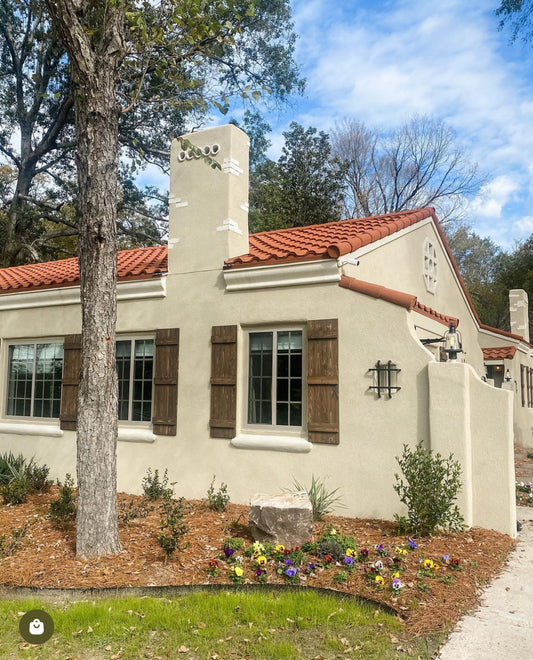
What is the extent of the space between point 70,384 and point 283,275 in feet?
14.3

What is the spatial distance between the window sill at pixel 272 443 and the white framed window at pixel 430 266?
475 centimetres

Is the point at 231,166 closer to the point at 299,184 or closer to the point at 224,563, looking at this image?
the point at 224,563

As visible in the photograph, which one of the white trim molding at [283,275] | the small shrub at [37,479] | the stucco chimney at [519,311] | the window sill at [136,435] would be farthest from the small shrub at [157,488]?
the stucco chimney at [519,311]

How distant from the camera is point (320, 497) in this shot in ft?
22.3

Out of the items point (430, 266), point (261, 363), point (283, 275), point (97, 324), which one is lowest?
point (261, 363)

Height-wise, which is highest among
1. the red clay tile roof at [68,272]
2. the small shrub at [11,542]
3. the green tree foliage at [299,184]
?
the green tree foliage at [299,184]

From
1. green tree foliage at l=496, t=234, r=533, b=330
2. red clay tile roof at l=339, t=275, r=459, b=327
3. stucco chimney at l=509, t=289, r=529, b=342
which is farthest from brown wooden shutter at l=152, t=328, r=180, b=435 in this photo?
green tree foliage at l=496, t=234, r=533, b=330

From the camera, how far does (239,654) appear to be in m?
3.69

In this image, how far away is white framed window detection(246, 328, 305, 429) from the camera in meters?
7.66

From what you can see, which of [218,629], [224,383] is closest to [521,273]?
[224,383]

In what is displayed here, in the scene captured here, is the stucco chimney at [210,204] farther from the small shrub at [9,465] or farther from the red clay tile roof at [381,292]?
the small shrub at [9,465]

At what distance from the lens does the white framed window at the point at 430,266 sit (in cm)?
1052

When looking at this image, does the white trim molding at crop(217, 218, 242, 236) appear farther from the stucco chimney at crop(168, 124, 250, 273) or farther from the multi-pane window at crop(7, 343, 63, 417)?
the multi-pane window at crop(7, 343, 63, 417)

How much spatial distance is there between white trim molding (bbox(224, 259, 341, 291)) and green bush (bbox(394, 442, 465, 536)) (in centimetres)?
253
